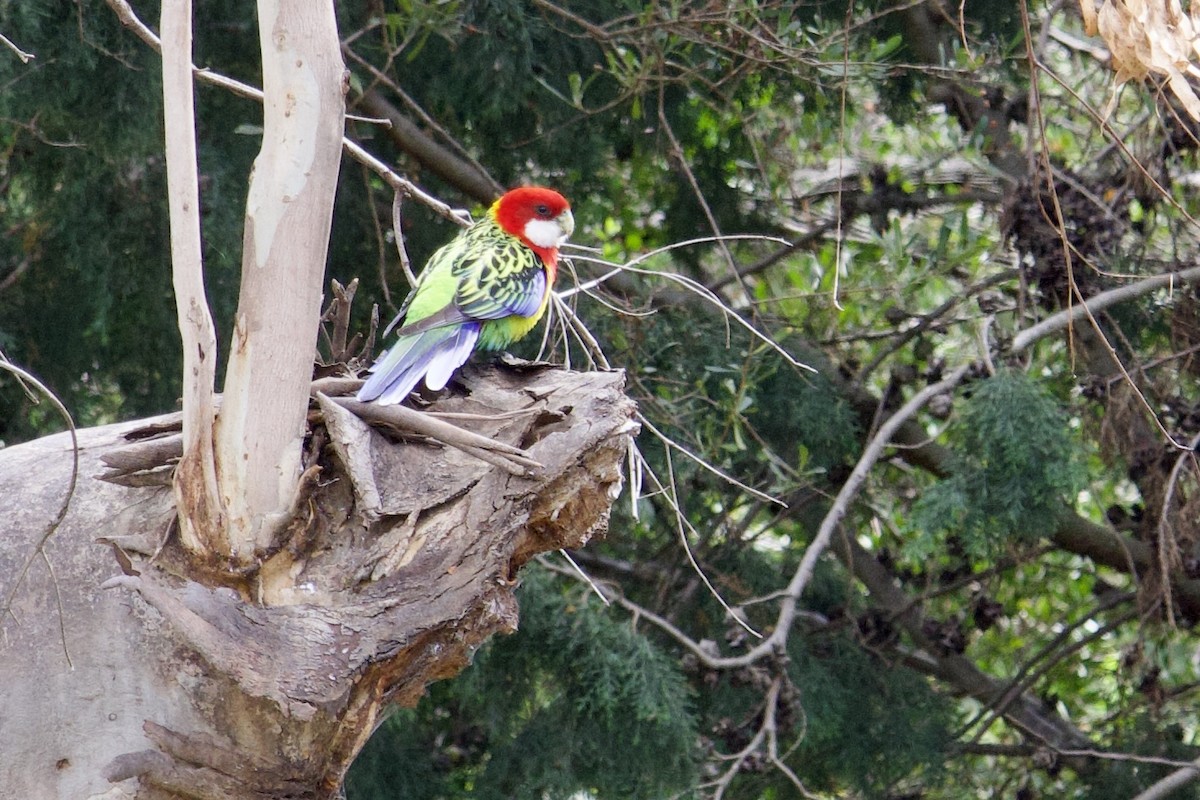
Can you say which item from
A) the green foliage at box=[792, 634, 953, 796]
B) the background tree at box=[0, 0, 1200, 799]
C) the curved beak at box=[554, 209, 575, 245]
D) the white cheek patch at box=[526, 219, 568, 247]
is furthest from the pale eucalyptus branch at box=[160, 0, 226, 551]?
the green foliage at box=[792, 634, 953, 796]

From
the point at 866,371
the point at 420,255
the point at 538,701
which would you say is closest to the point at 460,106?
the point at 420,255

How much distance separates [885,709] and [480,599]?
2.63 meters

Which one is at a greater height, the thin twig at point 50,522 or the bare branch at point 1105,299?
the thin twig at point 50,522

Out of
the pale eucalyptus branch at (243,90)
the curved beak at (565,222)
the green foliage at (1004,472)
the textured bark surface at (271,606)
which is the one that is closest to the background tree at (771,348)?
the green foliage at (1004,472)

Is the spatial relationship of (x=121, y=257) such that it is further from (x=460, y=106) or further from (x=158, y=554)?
(x=158, y=554)

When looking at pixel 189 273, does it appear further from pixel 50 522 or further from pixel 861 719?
pixel 861 719

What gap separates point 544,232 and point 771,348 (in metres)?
1.05

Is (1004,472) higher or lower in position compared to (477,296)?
lower

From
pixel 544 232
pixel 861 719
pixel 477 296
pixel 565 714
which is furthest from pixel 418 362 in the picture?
pixel 861 719

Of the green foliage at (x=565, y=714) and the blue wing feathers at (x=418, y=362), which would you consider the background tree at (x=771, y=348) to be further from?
the blue wing feathers at (x=418, y=362)

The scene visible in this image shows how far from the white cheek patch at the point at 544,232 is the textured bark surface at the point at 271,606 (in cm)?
103

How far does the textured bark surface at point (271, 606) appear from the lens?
1.83 m

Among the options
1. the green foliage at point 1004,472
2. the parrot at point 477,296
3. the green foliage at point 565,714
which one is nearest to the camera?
the parrot at point 477,296

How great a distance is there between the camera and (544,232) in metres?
3.08
